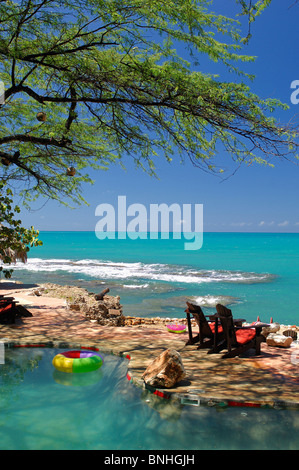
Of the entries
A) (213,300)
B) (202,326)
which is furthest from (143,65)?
(213,300)

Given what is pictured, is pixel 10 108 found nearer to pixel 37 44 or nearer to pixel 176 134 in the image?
pixel 37 44

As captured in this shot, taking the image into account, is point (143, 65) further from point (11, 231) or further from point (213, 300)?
point (213, 300)

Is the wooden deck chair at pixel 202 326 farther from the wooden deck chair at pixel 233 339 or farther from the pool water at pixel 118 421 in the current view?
the pool water at pixel 118 421

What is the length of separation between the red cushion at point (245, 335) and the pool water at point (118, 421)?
236cm

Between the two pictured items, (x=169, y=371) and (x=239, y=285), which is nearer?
(x=169, y=371)

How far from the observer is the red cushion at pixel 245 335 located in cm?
679

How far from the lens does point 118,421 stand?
167 inches

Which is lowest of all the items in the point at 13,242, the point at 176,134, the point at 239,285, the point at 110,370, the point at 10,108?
the point at 239,285

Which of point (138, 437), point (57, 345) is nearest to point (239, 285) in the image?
point (57, 345)

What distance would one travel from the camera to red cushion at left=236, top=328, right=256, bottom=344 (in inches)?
267

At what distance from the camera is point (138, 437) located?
153 inches

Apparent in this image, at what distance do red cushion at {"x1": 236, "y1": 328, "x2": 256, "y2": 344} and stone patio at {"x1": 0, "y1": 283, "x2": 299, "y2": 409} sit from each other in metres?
0.34

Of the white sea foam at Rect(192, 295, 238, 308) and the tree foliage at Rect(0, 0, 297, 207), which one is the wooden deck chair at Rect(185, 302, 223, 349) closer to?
the tree foliage at Rect(0, 0, 297, 207)
